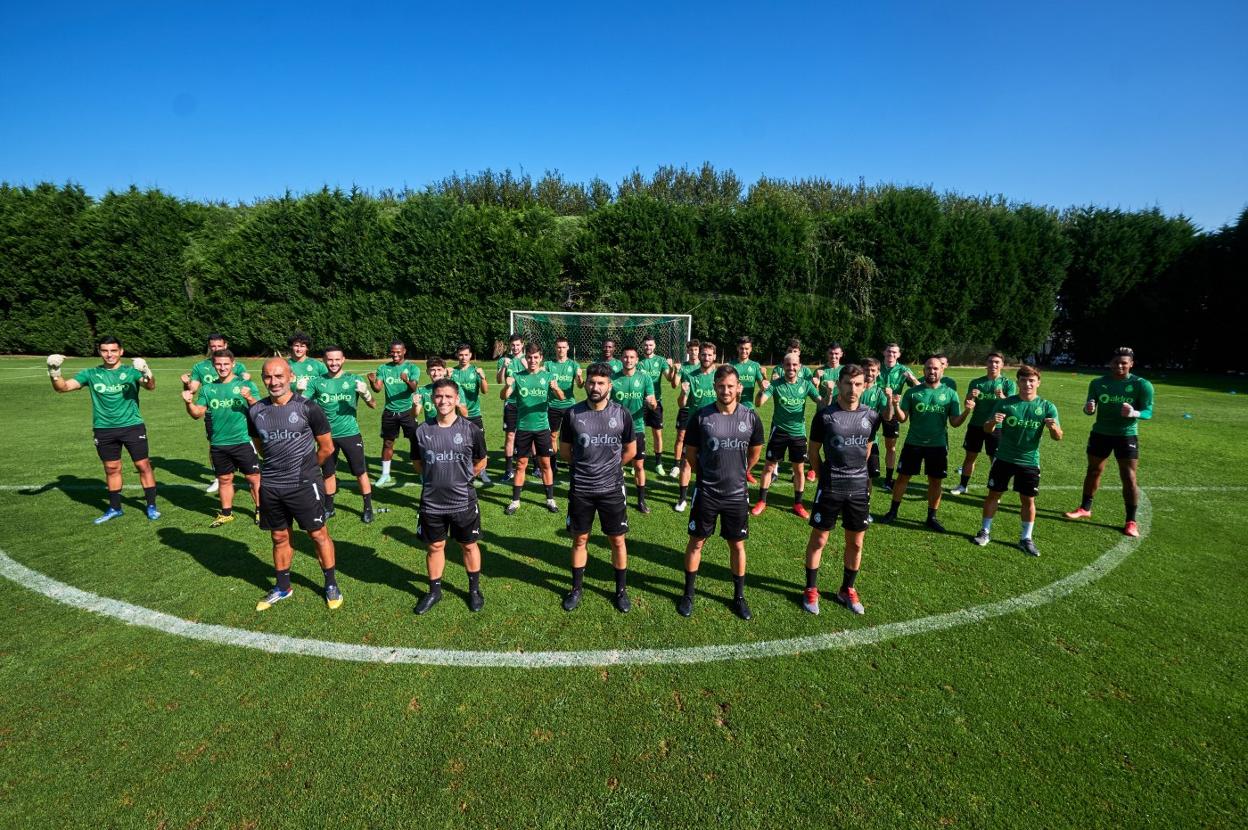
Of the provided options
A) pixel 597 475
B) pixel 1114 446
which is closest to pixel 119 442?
pixel 597 475

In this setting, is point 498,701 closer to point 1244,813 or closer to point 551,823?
point 551,823

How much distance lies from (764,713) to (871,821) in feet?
3.05

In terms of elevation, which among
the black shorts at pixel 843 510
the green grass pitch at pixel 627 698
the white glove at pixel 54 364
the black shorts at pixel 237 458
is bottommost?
the green grass pitch at pixel 627 698

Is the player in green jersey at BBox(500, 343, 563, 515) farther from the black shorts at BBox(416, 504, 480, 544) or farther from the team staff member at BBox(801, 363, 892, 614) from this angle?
the team staff member at BBox(801, 363, 892, 614)

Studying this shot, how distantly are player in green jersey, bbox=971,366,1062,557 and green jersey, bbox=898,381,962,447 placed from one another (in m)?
0.60

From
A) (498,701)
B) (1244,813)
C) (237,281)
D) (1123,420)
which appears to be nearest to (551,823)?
(498,701)

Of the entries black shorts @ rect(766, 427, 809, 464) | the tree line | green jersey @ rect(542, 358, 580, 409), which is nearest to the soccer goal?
the tree line

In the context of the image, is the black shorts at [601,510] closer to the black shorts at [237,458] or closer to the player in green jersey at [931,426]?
the player in green jersey at [931,426]

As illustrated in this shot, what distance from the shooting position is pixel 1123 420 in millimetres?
7789

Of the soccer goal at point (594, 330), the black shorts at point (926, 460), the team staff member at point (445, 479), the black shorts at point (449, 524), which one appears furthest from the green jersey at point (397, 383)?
the soccer goal at point (594, 330)

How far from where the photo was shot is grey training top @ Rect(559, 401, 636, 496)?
5.36 m

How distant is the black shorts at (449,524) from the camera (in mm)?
5211

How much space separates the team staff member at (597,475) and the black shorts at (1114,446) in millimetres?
7226

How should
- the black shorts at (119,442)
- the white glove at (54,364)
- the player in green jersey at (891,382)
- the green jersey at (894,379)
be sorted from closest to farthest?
the white glove at (54,364) → the black shorts at (119,442) → the player in green jersey at (891,382) → the green jersey at (894,379)
